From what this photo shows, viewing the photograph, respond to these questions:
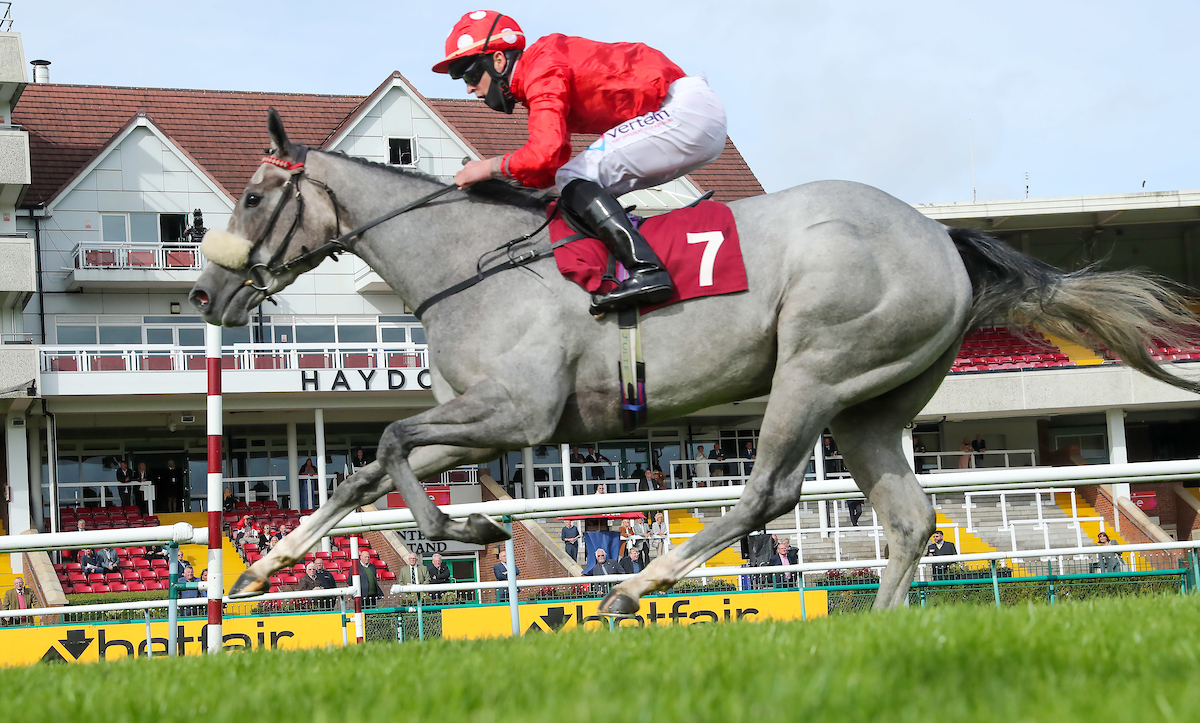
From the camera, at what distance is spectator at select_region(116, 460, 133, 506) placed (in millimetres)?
28914

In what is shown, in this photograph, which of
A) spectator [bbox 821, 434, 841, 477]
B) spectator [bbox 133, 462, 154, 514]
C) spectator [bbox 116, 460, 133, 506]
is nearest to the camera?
spectator [bbox 133, 462, 154, 514]

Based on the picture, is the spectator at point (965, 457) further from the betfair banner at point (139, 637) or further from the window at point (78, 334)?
the betfair banner at point (139, 637)

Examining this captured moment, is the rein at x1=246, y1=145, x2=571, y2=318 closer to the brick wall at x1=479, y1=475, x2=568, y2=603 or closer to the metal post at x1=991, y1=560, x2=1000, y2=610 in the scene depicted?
the metal post at x1=991, y1=560, x2=1000, y2=610

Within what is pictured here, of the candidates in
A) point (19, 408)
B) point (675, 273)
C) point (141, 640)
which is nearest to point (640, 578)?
point (675, 273)

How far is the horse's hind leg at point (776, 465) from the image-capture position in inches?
198

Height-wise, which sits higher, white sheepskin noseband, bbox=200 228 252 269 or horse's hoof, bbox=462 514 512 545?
white sheepskin noseband, bbox=200 228 252 269

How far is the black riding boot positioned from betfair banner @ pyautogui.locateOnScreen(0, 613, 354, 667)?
13.5 feet

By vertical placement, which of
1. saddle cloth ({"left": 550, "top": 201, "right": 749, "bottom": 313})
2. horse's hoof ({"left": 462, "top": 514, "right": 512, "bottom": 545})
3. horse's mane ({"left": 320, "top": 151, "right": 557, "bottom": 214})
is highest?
horse's mane ({"left": 320, "top": 151, "right": 557, "bottom": 214})

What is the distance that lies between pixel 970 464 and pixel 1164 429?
7910 mm

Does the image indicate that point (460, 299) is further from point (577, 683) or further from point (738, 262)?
point (577, 683)

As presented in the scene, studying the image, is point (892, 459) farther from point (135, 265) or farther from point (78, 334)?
point (78, 334)

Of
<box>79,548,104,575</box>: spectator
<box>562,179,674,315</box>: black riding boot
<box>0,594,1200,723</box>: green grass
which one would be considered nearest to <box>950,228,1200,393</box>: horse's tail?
<box>562,179,674,315</box>: black riding boot

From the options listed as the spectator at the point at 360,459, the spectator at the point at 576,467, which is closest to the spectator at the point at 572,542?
the spectator at the point at 360,459

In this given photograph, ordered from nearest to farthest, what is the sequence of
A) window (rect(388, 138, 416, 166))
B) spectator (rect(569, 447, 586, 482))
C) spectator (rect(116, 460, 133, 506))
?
spectator (rect(116, 460, 133, 506)) < spectator (rect(569, 447, 586, 482)) < window (rect(388, 138, 416, 166))
